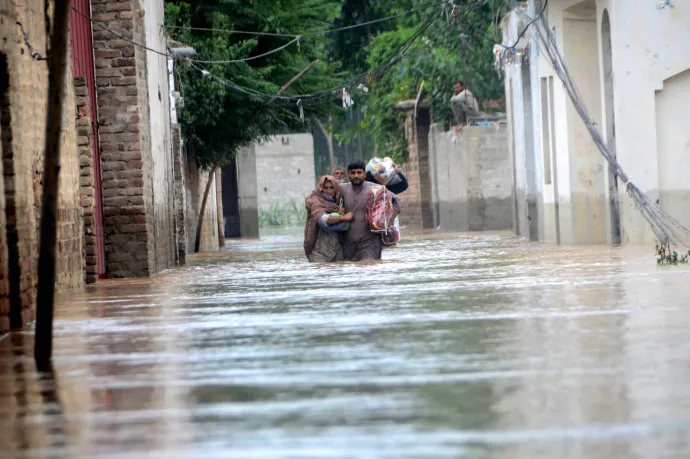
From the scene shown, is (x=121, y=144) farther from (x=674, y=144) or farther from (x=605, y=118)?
(x=674, y=144)

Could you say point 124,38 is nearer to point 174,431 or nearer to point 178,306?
point 178,306

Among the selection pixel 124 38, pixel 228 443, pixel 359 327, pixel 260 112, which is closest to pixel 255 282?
pixel 124 38

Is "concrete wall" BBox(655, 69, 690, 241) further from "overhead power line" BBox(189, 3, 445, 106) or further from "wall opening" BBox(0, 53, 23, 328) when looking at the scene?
"wall opening" BBox(0, 53, 23, 328)

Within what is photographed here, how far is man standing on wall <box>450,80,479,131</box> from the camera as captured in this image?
3136 centimetres

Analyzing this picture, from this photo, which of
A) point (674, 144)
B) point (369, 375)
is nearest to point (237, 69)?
point (674, 144)

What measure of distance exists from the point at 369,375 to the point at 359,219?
426 inches

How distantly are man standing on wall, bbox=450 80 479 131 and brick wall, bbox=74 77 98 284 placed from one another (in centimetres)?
1686

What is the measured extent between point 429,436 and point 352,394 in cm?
99

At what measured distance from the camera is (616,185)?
61.9 ft

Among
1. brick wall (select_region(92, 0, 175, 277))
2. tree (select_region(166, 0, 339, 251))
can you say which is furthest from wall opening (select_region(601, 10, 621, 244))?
brick wall (select_region(92, 0, 175, 277))

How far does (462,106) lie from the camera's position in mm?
31594

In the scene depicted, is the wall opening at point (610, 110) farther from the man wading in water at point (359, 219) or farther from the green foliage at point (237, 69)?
the green foliage at point (237, 69)

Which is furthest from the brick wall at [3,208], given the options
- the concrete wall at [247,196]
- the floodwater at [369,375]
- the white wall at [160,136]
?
the concrete wall at [247,196]

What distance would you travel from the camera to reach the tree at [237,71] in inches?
976
